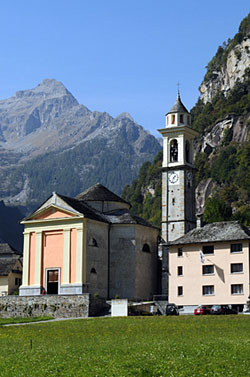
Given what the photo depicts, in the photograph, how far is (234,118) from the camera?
148 m

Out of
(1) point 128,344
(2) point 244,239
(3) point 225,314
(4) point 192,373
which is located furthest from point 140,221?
(4) point 192,373

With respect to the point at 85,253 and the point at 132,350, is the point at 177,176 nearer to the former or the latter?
the point at 85,253

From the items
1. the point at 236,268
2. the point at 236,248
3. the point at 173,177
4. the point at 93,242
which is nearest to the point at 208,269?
the point at 236,268

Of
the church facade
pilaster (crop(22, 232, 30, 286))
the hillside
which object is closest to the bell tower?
the church facade

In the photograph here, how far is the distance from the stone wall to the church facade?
14.7 feet

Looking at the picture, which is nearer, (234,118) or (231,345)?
(231,345)

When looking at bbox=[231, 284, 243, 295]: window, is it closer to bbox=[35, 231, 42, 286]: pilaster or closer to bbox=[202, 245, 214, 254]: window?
bbox=[202, 245, 214, 254]: window

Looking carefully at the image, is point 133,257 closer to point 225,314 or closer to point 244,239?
point 244,239

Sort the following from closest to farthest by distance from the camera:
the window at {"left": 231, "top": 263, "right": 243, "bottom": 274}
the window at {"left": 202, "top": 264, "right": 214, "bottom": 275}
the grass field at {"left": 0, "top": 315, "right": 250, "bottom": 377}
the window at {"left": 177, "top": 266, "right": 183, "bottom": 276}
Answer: the grass field at {"left": 0, "top": 315, "right": 250, "bottom": 377} < the window at {"left": 231, "top": 263, "right": 243, "bottom": 274} < the window at {"left": 202, "top": 264, "right": 214, "bottom": 275} < the window at {"left": 177, "top": 266, "right": 183, "bottom": 276}

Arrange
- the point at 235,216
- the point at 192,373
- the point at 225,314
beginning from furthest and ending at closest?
1. the point at 235,216
2. the point at 225,314
3. the point at 192,373

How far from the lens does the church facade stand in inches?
2505

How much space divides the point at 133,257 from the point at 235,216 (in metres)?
44.4

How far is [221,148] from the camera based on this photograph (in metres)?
148

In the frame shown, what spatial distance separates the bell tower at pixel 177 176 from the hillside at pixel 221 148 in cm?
2613
